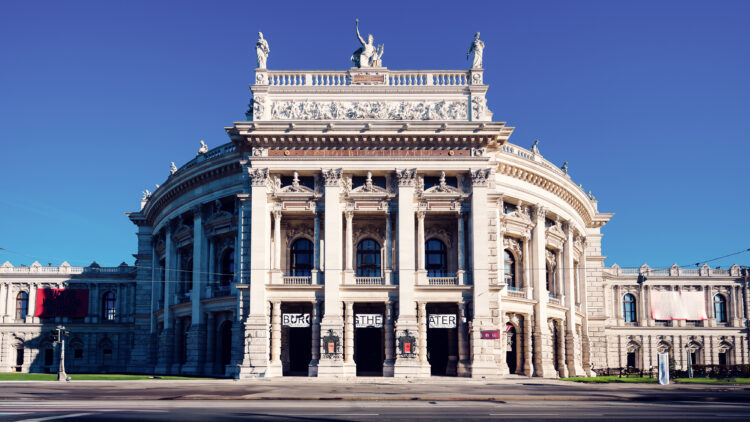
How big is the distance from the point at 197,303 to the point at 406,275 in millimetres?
18319

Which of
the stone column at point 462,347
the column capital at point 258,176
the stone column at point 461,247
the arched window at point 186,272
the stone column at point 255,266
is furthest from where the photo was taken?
the arched window at point 186,272

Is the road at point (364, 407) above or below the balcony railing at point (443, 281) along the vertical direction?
below

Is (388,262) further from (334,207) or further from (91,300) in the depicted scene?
(91,300)

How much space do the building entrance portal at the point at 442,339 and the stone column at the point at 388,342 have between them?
2791mm

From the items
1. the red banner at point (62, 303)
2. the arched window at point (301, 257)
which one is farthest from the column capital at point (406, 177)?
the red banner at point (62, 303)

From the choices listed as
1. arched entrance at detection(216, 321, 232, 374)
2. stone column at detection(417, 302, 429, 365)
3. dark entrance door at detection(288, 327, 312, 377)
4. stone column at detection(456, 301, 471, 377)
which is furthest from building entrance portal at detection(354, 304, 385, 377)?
arched entrance at detection(216, 321, 232, 374)

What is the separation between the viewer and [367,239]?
54.7 m

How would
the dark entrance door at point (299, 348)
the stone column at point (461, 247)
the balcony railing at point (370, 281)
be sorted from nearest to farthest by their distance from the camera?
the balcony railing at point (370, 281)
the stone column at point (461, 247)
the dark entrance door at point (299, 348)

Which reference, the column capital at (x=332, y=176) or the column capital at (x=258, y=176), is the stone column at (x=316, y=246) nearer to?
the column capital at (x=332, y=176)

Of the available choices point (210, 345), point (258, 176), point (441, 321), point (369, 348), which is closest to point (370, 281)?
point (441, 321)

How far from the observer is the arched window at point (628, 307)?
81.7 m

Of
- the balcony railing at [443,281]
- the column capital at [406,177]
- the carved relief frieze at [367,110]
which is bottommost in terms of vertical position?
the balcony railing at [443,281]

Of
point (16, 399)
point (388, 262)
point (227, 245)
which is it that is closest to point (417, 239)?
point (388, 262)

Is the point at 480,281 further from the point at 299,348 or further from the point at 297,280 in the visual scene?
the point at 299,348
